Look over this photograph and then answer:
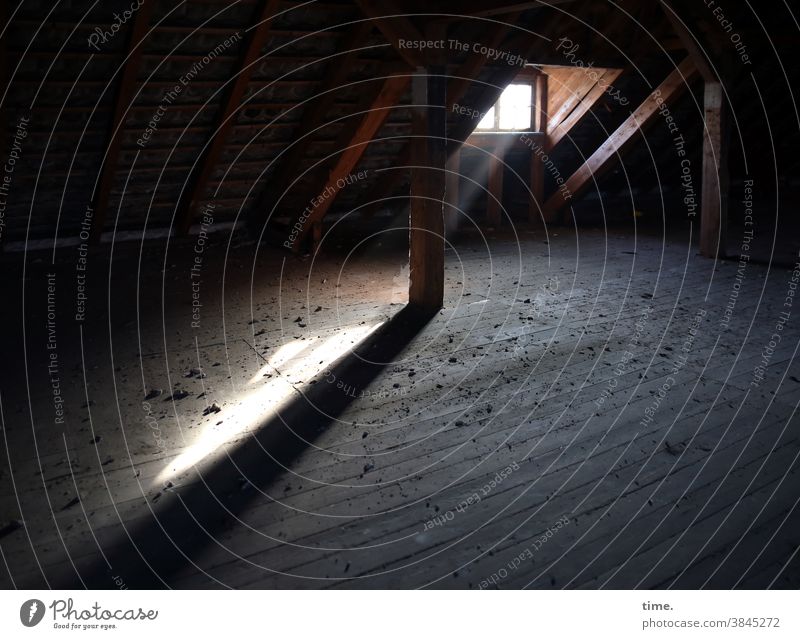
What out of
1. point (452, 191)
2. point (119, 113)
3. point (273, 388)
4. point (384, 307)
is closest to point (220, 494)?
point (273, 388)

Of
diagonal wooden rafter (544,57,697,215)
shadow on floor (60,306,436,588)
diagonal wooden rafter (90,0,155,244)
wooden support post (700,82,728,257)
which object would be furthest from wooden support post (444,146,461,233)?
shadow on floor (60,306,436,588)

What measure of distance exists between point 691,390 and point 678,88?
4756mm

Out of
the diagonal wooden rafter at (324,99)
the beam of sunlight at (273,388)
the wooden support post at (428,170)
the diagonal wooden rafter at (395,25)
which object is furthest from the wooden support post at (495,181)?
the beam of sunlight at (273,388)

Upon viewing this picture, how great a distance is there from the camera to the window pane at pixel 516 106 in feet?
27.8

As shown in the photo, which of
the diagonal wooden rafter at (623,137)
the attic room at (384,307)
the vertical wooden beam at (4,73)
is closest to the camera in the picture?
the attic room at (384,307)

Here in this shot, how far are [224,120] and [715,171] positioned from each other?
4.19 metres

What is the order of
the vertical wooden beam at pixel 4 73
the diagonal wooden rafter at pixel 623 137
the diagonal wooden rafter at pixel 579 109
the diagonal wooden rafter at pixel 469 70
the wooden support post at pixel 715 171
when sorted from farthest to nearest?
the diagonal wooden rafter at pixel 579 109 < the diagonal wooden rafter at pixel 623 137 < the wooden support post at pixel 715 171 < the diagonal wooden rafter at pixel 469 70 < the vertical wooden beam at pixel 4 73

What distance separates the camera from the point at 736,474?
113 inches

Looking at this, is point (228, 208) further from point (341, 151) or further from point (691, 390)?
point (691, 390)

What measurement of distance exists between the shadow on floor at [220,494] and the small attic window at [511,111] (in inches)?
198

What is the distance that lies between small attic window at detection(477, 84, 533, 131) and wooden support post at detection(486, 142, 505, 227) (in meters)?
0.26

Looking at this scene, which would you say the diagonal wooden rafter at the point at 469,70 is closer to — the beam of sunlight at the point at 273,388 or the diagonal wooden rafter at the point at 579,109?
the diagonal wooden rafter at the point at 579,109
